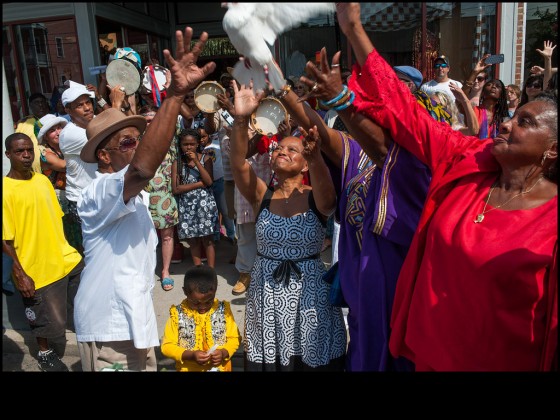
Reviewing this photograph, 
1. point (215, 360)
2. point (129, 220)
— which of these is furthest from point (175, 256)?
point (129, 220)

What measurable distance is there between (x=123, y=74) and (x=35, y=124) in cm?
124

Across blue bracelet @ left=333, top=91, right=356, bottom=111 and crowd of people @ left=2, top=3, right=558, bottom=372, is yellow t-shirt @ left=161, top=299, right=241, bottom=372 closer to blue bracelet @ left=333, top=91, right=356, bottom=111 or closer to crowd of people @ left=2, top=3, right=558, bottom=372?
crowd of people @ left=2, top=3, right=558, bottom=372

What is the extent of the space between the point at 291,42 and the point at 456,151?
506 cm

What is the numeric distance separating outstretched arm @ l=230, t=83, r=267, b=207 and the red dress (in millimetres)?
663

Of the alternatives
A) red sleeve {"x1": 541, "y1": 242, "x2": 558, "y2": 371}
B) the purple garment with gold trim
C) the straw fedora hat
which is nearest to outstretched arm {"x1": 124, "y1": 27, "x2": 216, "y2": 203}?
the straw fedora hat

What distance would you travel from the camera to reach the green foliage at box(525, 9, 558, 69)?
5215 millimetres

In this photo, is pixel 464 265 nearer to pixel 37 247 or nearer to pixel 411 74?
pixel 411 74

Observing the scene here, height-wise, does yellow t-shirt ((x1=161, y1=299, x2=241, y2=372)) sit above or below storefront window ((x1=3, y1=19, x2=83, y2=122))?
below

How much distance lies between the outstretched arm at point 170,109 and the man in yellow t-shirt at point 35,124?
2.63 m

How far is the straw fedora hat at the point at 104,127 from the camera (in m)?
2.23

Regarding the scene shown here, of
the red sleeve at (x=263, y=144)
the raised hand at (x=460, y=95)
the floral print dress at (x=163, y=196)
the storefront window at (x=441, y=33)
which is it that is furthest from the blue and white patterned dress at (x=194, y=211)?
the storefront window at (x=441, y=33)

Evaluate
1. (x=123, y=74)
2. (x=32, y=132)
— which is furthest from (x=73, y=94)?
(x=32, y=132)

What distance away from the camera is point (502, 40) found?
21.0 ft

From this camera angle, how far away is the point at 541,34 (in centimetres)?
578
